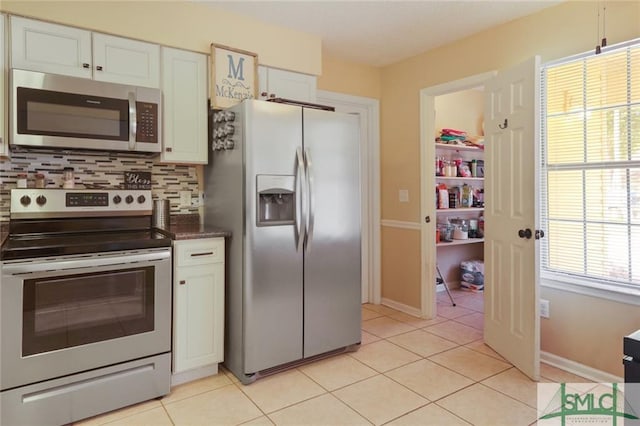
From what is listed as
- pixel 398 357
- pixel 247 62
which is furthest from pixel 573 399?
pixel 247 62

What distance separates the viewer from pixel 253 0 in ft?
8.80

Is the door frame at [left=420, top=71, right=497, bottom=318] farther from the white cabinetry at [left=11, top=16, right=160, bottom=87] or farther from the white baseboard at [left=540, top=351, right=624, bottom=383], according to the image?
the white cabinetry at [left=11, top=16, right=160, bottom=87]

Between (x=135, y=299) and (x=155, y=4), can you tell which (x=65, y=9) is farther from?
(x=135, y=299)

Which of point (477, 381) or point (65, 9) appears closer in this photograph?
point (65, 9)

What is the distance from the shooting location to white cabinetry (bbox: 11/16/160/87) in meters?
2.20

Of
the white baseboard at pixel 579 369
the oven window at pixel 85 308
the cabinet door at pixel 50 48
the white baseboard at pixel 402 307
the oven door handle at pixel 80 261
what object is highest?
the cabinet door at pixel 50 48

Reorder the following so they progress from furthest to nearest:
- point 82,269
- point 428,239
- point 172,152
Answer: point 428,239 → point 172,152 → point 82,269

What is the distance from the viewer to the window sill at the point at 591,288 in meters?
2.35

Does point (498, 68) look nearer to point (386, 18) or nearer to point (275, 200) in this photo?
point (386, 18)

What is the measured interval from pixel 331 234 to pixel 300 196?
0.37 meters

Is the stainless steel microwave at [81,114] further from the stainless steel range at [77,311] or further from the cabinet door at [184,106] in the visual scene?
the stainless steel range at [77,311]

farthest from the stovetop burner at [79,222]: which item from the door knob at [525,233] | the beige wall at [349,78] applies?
the door knob at [525,233]

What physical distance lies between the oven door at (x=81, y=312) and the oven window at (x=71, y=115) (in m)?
0.75

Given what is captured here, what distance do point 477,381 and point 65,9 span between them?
10.8ft
